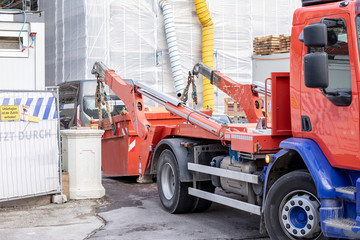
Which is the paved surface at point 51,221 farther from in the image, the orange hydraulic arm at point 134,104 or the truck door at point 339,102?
the truck door at point 339,102

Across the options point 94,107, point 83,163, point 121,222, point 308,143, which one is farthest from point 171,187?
point 94,107

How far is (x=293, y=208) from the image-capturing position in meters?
5.95

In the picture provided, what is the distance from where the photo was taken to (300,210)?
19.4 feet

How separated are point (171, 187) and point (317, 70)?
4.28m

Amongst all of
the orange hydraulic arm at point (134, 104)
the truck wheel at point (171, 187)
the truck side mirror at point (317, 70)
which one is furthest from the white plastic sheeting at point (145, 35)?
the truck side mirror at point (317, 70)

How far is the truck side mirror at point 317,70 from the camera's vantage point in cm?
533

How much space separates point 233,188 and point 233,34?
17149mm

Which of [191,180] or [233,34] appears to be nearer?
[191,180]

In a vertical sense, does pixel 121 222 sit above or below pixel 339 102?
below

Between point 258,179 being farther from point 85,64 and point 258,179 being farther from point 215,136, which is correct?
point 85,64

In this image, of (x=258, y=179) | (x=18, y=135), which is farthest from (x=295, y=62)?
(x=18, y=135)

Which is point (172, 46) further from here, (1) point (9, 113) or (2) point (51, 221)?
(2) point (51, 221)

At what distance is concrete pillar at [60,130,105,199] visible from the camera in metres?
9.92

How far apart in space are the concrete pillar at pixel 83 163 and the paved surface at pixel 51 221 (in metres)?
0.25
